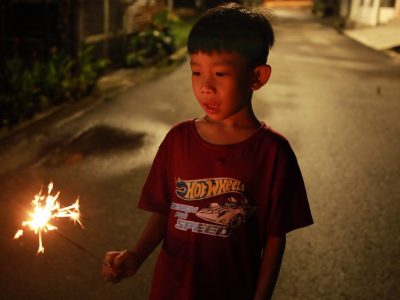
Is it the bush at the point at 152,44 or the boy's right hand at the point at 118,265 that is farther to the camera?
the bush at the point at 152,44

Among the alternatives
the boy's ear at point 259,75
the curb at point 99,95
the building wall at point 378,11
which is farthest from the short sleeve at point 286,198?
the building wall at point 378,11

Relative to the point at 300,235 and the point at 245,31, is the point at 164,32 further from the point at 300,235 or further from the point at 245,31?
the point at 245,31

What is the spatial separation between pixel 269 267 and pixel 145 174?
15.3 ft

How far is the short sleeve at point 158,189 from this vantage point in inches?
78.3

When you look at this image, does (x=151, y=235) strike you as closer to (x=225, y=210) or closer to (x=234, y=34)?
(x=225, y=210)

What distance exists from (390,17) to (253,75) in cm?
3211

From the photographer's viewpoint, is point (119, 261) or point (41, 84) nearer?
point (119, 261)

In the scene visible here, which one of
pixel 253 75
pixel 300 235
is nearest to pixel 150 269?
pixel 300 235

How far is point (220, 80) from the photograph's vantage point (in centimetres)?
172

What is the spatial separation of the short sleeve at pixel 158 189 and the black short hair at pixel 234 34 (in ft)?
1.48

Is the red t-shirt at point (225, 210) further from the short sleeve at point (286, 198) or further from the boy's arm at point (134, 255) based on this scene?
the boy's arm at point (134, 255)

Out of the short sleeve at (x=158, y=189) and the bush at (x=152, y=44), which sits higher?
the short sleeve at (x=158, y=189)

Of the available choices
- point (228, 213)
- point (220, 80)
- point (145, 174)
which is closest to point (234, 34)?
point (220, 80)

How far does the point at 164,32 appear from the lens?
57.6ft
